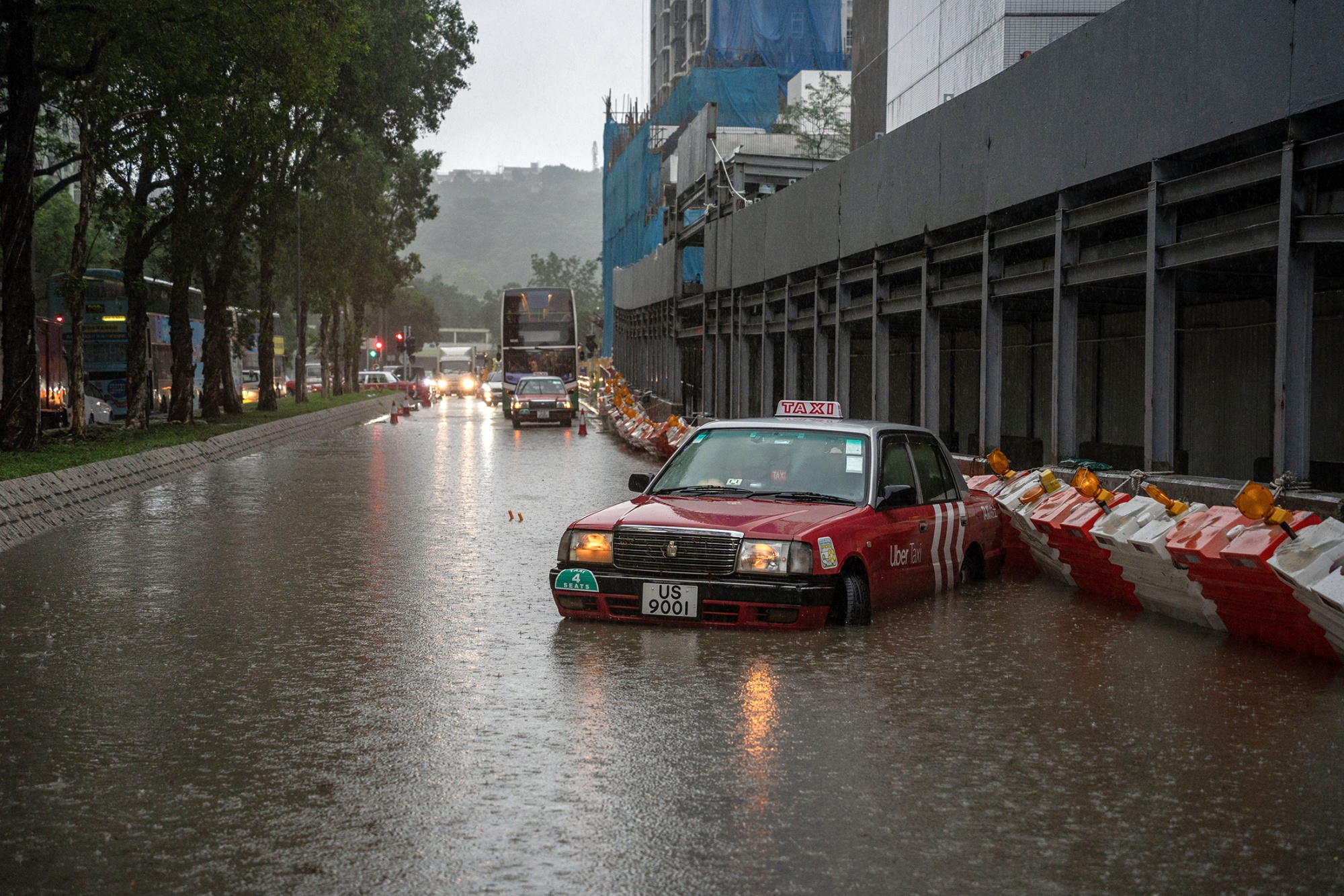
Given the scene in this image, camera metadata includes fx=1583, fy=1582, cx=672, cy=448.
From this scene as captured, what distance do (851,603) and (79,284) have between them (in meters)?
24.0

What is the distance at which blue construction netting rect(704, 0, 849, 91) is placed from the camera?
75500mm

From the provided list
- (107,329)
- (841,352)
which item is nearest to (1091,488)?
(841,352)

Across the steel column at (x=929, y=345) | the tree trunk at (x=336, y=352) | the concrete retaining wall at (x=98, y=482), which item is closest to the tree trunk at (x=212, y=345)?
the concrete retaining wall at (x=98, y=482)

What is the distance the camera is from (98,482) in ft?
67.7

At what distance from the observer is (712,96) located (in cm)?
7306

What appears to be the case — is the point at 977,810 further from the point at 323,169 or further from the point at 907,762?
the point at 323,169

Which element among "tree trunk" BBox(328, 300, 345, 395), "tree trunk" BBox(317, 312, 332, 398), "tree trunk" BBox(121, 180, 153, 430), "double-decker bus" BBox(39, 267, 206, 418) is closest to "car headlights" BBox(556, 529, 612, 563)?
"tree trunk" BBox(121, 180, 153, 430)

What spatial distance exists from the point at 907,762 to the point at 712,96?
68923 mm

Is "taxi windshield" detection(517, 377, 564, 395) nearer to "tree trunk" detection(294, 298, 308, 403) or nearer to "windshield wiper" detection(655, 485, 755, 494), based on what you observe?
"tree trunk" detection(294, 298, 308, 403)

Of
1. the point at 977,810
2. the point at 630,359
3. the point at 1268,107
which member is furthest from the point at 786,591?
the point at 630,359

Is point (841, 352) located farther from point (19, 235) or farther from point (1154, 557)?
point (1154, 557)

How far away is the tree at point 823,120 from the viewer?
204 ft

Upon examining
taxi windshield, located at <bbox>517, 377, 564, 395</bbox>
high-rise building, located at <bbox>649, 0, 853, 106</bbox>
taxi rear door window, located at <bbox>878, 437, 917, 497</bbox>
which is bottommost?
taxi rear door window, located at <bbox>878, 437, 917, 497</bbox>

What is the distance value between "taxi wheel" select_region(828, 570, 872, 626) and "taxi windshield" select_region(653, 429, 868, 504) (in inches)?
26.8
